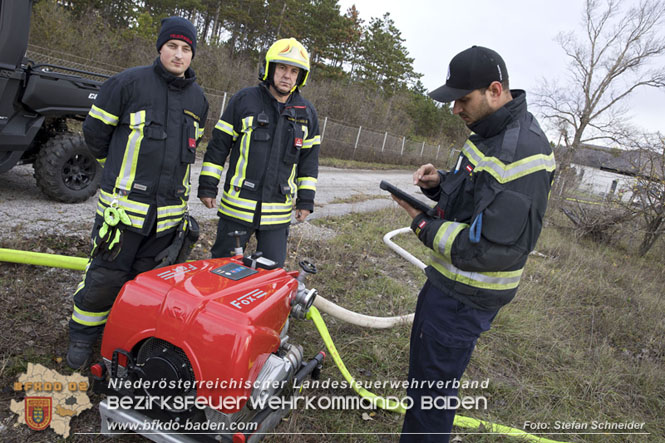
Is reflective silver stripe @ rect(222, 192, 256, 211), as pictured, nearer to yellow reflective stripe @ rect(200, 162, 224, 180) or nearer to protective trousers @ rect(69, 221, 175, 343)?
yellow reflective stripe @ rect(200, 162, 224, 180)

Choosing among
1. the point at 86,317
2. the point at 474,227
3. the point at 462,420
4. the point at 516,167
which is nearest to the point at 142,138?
the point at 86,317

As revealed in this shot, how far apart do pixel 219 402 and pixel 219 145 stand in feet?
5.88

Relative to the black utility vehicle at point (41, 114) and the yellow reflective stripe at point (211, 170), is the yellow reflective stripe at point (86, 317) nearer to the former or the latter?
the yellow reflective stripe at point (211, 170)

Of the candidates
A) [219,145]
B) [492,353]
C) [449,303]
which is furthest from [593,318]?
[219,145]

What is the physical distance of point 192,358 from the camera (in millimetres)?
1759

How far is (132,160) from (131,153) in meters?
0.04

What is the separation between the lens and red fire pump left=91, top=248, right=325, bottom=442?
1.75 meters

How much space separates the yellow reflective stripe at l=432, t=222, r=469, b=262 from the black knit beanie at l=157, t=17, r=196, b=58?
1926 millimetres

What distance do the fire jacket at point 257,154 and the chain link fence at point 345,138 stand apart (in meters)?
5.08

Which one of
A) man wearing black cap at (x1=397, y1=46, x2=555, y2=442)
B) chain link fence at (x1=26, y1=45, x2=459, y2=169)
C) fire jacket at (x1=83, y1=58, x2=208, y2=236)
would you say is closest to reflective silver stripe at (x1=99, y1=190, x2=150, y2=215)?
fire jacket at (x1=83, y1=58, x2=208, y2=236)

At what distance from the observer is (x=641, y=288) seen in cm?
720

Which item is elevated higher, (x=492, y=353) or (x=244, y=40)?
(x=244, y=40)

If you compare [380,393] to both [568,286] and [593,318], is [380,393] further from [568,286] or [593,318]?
[568,286]

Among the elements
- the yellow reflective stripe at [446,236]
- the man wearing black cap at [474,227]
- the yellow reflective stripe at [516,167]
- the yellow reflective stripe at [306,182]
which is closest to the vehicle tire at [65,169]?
the yellow reflective stripe at [306,182]
